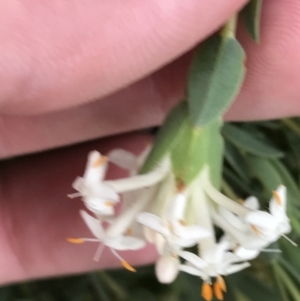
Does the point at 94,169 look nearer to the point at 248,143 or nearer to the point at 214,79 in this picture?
the point at 214,79

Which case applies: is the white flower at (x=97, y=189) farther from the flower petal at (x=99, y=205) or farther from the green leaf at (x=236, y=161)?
the green leaf at (x=236, y=161)

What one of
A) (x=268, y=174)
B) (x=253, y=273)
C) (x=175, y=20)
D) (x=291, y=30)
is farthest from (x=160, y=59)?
(x=253, y=273)

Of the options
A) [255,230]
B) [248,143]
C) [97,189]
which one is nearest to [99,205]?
[97,189]

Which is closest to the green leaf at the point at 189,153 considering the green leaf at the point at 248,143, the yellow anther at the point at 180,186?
the yellow anther at the point at 180,186

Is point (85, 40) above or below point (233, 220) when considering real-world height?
above

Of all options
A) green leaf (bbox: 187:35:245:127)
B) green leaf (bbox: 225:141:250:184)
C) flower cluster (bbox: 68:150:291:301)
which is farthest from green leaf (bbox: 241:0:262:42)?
green leaf (bbox: 225:141:250:184)

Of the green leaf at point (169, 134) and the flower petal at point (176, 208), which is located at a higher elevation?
the green leaf at point (169, 134)

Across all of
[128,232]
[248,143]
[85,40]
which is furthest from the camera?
[248,143]

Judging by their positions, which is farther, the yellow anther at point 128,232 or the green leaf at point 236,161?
the green leaf at point 236,161
